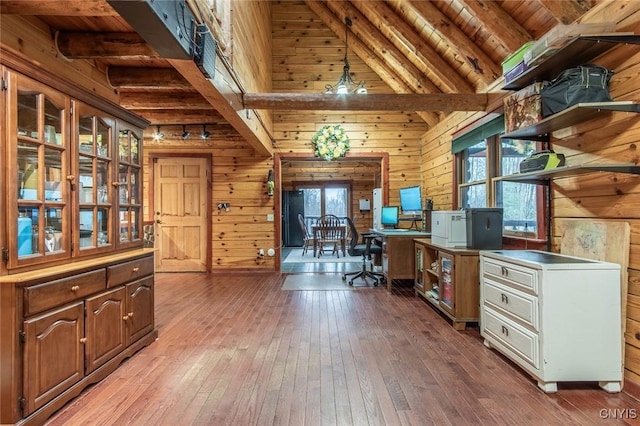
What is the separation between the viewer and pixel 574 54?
86.0 inches

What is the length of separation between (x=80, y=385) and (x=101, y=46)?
221cm

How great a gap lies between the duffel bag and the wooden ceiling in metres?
0.64

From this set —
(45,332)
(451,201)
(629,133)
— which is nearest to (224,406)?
(45,332)

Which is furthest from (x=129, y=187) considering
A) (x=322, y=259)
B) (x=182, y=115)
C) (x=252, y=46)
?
(x=322, y=259)

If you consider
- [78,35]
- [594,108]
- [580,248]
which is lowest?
[580,248]

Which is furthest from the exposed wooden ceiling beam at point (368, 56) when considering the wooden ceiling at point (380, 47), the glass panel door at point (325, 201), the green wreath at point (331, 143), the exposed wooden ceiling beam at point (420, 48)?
the glass panel door at point (325, 201)

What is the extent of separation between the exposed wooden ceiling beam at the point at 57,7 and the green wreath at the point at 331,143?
4122 millimetres

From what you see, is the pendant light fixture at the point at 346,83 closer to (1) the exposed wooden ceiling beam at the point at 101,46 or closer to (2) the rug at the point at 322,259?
(1) the exposed wooden ceiling beam at the point at 101,46

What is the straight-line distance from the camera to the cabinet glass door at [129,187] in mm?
2512

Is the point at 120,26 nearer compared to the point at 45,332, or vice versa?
the point at 45,332

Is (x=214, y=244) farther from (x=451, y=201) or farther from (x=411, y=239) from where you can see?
(x=451, y=201)

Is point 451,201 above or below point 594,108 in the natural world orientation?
below

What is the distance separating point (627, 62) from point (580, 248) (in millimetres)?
1257

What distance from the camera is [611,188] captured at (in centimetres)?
210
